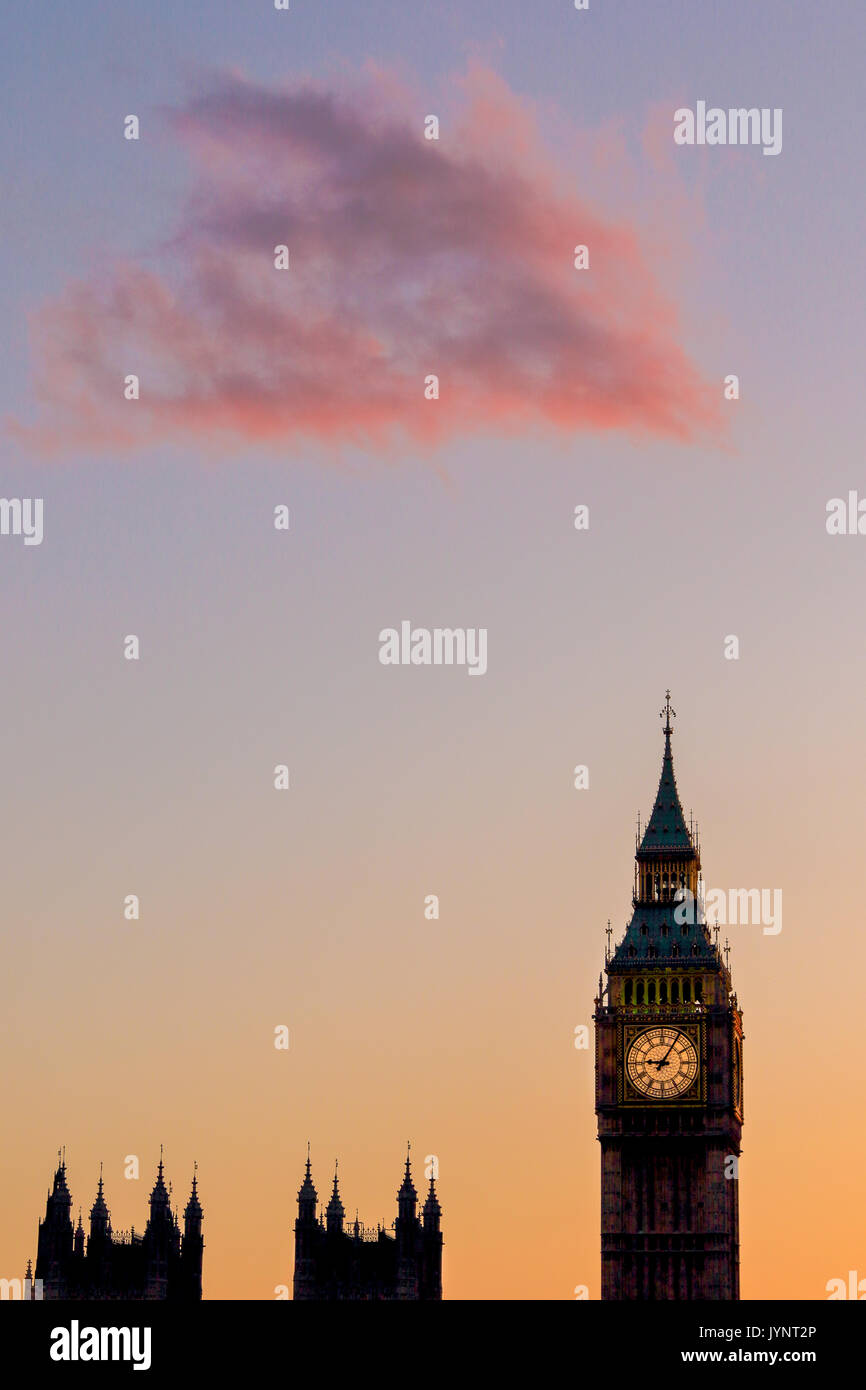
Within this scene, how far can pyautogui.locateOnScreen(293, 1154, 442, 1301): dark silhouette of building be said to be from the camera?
635 feet

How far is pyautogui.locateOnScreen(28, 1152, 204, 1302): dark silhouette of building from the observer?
19575cm

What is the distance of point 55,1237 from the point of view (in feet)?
648

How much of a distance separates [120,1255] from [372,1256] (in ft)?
50.7

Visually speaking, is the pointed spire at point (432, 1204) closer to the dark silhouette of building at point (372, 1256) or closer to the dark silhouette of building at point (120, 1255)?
the dark silhouette of building at point (372, 1256)

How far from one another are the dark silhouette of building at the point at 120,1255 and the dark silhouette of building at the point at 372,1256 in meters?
6.82

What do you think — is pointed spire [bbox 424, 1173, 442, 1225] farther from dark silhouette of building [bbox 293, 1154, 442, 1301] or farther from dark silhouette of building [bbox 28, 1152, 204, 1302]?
dark silhouette of building [bbox 28, 1152, 204, 1302]

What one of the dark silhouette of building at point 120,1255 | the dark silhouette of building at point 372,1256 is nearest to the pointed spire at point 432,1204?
the dark silhouette of building at point 372,1256

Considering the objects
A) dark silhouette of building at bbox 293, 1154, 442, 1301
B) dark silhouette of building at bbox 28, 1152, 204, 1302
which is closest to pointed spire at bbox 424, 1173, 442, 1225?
dark silhouette of building at bbox 293, 1154, 442, 1301

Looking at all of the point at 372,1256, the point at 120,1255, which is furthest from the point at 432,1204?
the point at 120,1255

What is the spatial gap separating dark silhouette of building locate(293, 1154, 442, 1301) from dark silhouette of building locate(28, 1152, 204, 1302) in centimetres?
682

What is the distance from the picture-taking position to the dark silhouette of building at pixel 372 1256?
194m
